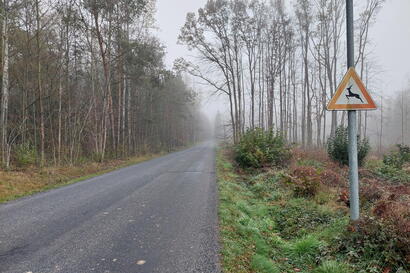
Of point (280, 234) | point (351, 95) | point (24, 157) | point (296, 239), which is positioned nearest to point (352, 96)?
point (351, 95)

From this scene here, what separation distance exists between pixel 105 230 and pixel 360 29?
25807 mm

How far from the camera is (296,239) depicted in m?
3.96

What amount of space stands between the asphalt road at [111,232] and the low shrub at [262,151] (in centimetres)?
458

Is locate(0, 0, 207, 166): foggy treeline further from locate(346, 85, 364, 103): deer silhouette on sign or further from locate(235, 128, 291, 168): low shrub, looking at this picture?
locate(346, 85, 364, 103): deer silhouette on sign

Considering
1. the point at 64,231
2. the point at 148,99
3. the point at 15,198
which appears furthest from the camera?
the point at 148,99

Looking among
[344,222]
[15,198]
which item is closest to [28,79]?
[15,198]

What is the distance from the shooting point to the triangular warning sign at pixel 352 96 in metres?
3.42

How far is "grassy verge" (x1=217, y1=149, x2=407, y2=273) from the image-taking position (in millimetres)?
2970

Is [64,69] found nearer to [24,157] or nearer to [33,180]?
[24,157]

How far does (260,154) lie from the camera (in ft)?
35.2

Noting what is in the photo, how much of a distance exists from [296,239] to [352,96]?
2.61m

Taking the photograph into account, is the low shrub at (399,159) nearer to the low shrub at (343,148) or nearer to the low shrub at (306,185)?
the low shrub at (343,148)

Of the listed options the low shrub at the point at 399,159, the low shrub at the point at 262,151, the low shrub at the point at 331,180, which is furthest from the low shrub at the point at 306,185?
the low shrub at the point at 399,159

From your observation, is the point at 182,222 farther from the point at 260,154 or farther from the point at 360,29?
the point at 360,29
